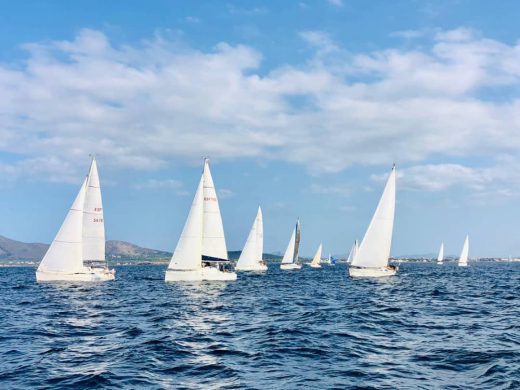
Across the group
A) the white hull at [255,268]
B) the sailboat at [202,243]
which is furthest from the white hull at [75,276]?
the white hull at [255,268]

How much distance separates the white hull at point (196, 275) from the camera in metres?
54.8

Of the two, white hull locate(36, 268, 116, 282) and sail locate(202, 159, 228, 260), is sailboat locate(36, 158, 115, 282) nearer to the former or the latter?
white hull locate(36, 268, 116, 282)

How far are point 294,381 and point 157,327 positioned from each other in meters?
11.9

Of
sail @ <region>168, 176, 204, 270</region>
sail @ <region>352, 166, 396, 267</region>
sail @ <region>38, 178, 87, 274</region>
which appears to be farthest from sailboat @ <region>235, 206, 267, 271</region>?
sail @ <region>38, 178, 87, 274</region>

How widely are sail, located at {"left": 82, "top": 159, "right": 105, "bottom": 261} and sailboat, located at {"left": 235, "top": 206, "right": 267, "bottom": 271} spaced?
135 feet

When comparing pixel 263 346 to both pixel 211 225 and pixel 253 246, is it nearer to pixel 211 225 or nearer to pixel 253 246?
pixel 211 225

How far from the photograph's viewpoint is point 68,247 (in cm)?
5203

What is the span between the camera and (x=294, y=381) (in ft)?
44.2

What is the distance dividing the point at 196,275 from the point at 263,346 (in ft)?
122

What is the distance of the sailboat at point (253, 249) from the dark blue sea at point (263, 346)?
62.6 meters

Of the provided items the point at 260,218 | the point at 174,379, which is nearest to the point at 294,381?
the point at 174,379

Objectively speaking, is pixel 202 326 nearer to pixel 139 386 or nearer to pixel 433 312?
pixel 139 386

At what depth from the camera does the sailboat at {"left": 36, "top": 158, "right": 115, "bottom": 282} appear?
52156mm

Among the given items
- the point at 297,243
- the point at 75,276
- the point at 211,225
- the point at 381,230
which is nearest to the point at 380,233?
the point at 381,230
